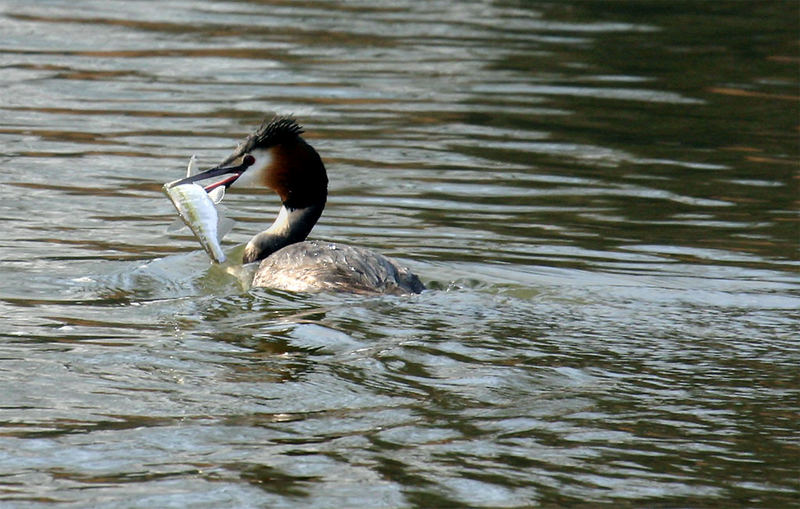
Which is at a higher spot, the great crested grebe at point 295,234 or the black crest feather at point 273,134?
the black crest feather at point 273,134

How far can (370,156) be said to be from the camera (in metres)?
12.5

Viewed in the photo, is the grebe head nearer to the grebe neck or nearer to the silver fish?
the grebe neck

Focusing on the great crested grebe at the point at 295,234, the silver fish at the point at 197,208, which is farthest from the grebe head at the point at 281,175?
the silver fish at the point at 197,208

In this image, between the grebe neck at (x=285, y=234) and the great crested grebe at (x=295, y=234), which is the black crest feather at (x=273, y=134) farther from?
the grebe neck at (x=285, y=234)

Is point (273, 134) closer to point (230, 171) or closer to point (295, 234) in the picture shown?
point (230, 171)

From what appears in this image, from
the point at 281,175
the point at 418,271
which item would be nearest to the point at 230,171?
the point at 281,175

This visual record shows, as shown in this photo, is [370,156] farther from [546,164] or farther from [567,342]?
[567,342]

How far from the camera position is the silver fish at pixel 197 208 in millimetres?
8367

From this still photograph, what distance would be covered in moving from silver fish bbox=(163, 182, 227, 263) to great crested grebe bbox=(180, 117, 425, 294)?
139 millimetres

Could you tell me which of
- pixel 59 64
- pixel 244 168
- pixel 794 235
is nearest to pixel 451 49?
pixel 59 64

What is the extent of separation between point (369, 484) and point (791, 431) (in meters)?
1.86

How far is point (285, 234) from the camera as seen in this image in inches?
360

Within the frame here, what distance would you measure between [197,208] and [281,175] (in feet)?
2.72

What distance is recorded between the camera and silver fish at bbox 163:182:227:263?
8.37 meters
